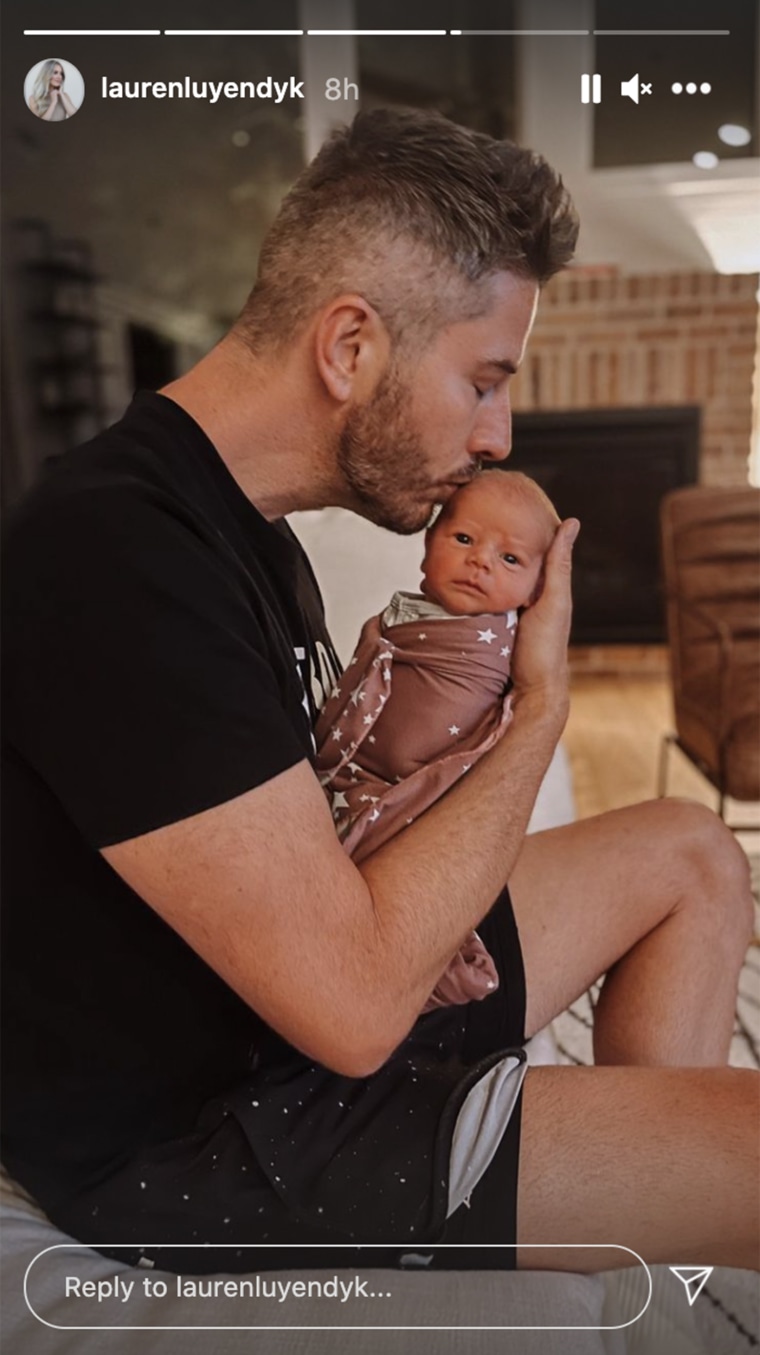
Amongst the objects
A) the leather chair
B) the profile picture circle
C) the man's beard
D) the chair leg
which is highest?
the profile picture circle

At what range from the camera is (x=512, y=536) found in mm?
558

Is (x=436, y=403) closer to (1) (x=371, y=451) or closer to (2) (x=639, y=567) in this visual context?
(1) (x=371, y=451)

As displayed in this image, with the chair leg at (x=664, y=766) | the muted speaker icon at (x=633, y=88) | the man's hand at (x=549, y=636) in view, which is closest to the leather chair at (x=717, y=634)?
the chair leg at (x=664, y=766)

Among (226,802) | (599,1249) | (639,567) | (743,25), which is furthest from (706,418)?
(599,1249)

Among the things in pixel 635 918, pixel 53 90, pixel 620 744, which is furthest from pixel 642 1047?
pixel 53 90

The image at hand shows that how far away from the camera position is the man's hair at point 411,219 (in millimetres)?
517

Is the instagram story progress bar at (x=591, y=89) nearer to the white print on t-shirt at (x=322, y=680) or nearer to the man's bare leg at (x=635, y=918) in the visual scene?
the white print on t-shirt at (x=322, y=680)

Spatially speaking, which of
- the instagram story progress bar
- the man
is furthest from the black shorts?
the instagram story progress bar

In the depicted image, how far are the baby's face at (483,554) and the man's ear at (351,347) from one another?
0.28 feet

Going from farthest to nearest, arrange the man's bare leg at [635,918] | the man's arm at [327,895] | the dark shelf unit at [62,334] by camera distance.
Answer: the man's bare leg at [635,918] < the dark shelf unit at [62,334] < the man's arm at [327,895]

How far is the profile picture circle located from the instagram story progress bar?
28cm

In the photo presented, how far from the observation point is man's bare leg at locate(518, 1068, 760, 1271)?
0.53 meters

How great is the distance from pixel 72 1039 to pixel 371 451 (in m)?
0.38

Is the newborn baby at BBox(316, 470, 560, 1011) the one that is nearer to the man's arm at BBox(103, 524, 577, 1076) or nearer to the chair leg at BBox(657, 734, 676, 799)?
the man's arm at BBox(103, 524, 577, 1076)
